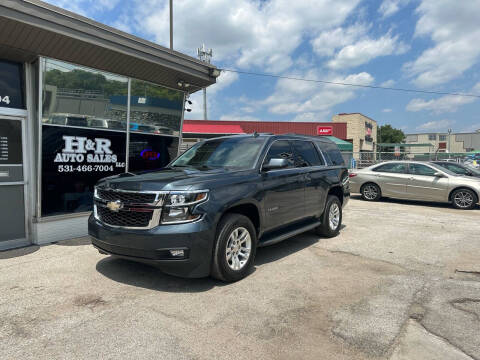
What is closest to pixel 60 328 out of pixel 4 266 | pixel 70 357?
pixel 70 357

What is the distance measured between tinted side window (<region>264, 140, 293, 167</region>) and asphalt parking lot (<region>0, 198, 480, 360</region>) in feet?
5.09

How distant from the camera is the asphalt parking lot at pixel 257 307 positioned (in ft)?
9.10

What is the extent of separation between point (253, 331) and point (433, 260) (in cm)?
355

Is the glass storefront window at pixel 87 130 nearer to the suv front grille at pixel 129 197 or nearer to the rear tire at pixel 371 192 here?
the suv front grille at pixel 129 197

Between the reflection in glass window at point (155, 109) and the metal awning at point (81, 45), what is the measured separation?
0.94ft

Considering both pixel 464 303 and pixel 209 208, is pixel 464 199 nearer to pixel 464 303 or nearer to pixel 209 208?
pixel 464 303

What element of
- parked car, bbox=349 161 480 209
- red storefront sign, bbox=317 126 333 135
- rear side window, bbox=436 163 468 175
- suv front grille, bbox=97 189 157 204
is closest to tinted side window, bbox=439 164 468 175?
rear side window, bbox=436 163 468 175

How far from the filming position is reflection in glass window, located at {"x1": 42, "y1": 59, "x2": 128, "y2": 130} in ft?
19.4

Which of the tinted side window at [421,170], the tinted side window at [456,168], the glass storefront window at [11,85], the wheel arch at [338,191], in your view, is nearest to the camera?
the glass storefront window at [11,85]

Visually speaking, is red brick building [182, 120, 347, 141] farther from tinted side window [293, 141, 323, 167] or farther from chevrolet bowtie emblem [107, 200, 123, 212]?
chevrolet bowtie emblem [107, 200, 123, 212]

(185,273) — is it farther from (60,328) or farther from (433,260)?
(433,260)

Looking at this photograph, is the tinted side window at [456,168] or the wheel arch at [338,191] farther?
the tinted side window at [456,168]

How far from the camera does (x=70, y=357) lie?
→ 103 inches

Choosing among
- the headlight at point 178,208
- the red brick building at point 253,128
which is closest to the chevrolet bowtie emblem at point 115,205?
the headlight at point 178,208
